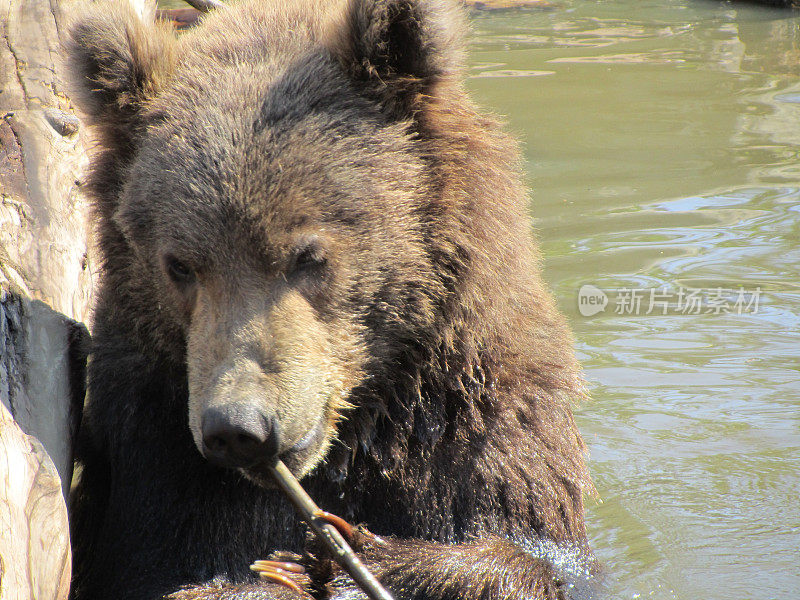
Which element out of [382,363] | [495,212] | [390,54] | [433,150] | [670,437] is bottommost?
[670,437]

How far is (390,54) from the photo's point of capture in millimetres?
4023

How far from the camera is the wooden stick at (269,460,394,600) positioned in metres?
3.53

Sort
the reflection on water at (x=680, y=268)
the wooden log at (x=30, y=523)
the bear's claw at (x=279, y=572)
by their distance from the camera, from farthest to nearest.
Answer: the reflection on water at (x=680, y=268) < the bear's claw at (x=279, y=572) < the wooden log at (x=30, y=523)

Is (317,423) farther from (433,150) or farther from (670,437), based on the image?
(670,437)

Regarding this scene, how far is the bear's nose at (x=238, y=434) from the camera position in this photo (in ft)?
10.7

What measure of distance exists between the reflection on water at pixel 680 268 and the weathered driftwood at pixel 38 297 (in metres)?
2.68

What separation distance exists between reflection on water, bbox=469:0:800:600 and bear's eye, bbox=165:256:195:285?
257 centimetres

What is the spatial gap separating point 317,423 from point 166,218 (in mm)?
983

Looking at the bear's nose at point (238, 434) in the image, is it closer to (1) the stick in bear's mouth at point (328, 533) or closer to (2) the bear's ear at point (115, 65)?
(1) the stick in bear's mouth at point (328, 533)

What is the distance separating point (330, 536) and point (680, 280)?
5.39 m

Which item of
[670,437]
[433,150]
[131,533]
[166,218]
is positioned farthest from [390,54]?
[670,437]

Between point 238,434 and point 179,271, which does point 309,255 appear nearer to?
point 179,271

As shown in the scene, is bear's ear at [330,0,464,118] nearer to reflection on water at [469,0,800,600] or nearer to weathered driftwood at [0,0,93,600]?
weathered driftwood at [0,0,93,600]

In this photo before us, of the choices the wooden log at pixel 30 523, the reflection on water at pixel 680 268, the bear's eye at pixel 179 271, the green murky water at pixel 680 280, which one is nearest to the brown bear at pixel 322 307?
the bear's eye at pixel 179 271
